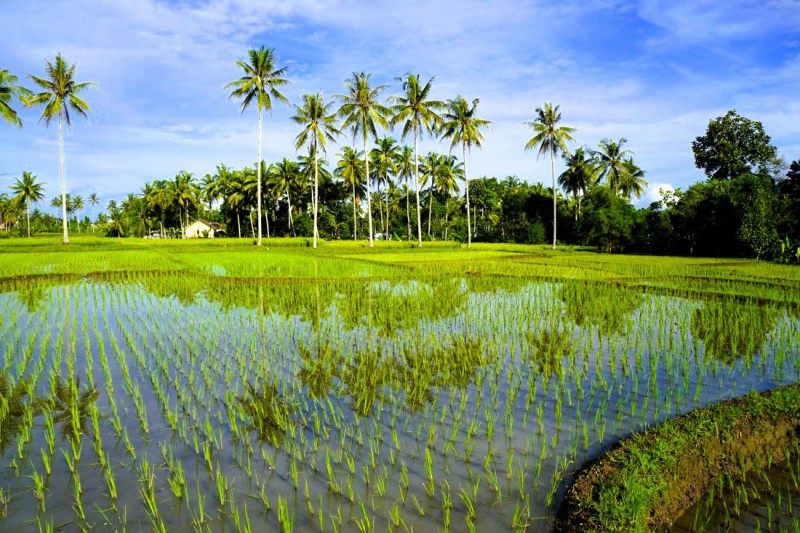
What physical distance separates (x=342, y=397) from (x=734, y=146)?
127 feet

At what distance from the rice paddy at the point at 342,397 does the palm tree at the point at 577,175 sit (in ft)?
105

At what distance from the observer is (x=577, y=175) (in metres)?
40.6

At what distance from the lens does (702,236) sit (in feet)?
79.8

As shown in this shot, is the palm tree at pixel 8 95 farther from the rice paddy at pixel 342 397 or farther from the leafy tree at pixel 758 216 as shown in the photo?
the leafy tree at pixel 758 216

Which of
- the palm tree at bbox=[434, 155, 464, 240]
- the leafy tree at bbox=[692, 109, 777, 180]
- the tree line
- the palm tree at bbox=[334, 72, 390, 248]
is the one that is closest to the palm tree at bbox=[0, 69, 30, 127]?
the tree line

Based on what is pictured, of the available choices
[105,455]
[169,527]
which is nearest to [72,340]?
[105,455]

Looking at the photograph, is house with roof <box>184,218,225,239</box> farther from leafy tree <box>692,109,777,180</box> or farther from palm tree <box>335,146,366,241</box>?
leafy tree <box>692,109,777,180</box>

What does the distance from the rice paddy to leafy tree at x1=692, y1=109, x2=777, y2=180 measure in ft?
95.0

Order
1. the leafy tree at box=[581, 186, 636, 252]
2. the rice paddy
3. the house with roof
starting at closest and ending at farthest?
1. the rice paddy
2. the leafy tree at box=[581, 186, 636, 252]
3. the house with roof

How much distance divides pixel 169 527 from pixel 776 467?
13.8 ft

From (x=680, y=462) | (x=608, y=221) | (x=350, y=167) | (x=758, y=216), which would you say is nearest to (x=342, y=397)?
(x=680, y=462)

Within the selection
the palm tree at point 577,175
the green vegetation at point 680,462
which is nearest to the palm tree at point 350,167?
the palm tree at point 577,175

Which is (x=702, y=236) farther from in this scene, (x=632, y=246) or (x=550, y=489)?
(x=550, y=489)

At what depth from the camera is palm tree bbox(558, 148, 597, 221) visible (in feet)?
130
